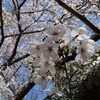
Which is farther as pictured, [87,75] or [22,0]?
[22,0]

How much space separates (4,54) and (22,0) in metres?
2.04

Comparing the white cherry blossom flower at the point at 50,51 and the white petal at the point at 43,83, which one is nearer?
the white cherry blossom flower at the point at 50,51

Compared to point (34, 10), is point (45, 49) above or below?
below

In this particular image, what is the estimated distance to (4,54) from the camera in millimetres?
9273

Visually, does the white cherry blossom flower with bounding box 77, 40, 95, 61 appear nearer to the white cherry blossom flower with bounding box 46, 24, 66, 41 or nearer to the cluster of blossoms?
the cluster of blossoms

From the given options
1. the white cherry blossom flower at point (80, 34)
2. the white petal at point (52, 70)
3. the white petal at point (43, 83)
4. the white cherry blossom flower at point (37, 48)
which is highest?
the white cherry blossom flower at point (37, 48)

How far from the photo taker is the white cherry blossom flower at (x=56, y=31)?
1.59 meters

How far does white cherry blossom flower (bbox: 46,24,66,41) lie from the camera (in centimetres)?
159

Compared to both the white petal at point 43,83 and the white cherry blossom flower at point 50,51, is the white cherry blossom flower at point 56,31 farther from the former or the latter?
the white petal at point 43,83

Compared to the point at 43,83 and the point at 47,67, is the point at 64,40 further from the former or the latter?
the point at 43,83

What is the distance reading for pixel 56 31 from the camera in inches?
62.9

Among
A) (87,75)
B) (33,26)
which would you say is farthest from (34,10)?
(87,75)

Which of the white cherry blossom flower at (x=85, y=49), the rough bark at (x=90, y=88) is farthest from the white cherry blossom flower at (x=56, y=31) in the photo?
the rough bark at (x=90, y=88)

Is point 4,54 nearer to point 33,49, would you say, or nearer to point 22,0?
point 22,0
